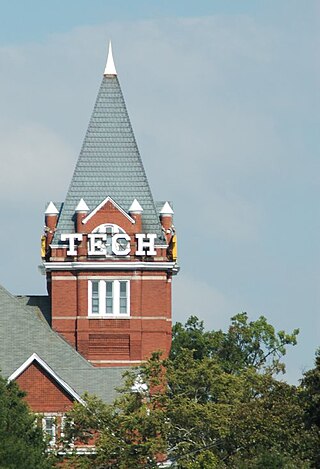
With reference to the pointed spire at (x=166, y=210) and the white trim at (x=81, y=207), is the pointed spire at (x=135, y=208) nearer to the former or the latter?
the white trim at (x=81, y=207)

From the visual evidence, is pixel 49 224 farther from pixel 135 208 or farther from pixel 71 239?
pixel 135 208

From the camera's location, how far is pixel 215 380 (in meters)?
85.6

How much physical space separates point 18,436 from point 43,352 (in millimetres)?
21990

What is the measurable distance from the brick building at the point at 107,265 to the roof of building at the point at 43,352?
0.40 feet

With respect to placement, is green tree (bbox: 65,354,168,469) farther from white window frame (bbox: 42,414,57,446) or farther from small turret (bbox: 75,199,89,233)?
small turret (bbox: 75,199,89,233)

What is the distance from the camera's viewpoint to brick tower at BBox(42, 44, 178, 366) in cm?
9906

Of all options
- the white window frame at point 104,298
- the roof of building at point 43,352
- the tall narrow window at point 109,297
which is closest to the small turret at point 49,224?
the white window frame at point 104,298

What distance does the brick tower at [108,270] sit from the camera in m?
99.1

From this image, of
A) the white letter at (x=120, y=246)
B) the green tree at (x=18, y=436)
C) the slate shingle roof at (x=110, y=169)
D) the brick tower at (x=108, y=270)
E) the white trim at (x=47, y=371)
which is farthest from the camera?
the slate shingle roof at (x=110, y=169)

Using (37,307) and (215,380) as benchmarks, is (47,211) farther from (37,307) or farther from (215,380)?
(215,380)

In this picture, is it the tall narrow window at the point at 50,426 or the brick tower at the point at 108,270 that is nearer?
the tall narrow window at the point at 50,426

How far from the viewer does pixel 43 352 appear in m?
95.6

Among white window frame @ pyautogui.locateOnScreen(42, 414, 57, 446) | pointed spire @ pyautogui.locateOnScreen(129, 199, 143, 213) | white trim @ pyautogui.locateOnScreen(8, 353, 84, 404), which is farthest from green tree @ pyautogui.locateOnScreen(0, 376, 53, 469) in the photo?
pointed spire @ pyautogui.locateOnScreen(129, 199, 143, 213)

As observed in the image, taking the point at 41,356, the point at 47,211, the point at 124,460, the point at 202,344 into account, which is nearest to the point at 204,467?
the point at 124,460
